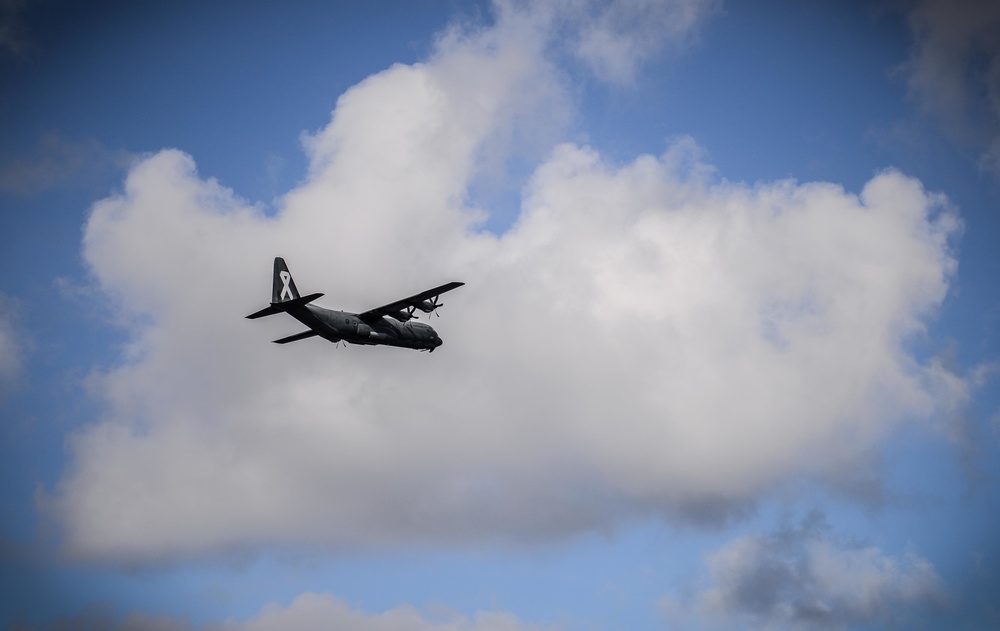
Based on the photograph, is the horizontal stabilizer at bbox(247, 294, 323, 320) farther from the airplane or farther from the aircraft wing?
the aircraft wing

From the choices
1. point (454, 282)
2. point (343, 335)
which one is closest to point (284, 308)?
point (343, 335)

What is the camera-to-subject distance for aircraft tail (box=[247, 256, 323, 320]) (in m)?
76.2

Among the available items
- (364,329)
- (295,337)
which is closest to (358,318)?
(364,329)

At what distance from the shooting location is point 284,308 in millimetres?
76375

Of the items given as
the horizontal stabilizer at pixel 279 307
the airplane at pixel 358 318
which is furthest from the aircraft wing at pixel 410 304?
the horizontal stabilizer at pixel 279 307

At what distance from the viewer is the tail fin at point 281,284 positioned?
258 ft

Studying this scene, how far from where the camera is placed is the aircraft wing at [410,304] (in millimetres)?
76875

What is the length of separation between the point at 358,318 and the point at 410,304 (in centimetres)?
476

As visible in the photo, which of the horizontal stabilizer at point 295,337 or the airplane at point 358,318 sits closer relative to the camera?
the airplane at point 358,318

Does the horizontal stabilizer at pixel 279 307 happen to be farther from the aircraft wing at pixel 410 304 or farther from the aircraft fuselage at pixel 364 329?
the aircraft wing at pixel 410 304

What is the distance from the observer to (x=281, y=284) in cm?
7925

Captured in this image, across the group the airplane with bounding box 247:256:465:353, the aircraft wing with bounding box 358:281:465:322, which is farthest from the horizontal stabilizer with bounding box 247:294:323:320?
the aircraft wing with bounding box 358:281:465:322

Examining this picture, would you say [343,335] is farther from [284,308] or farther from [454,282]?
[454,282]

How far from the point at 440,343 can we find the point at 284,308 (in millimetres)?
17863
